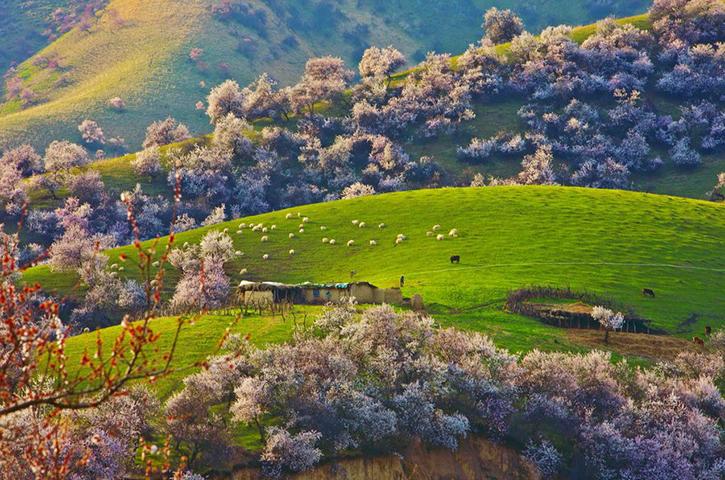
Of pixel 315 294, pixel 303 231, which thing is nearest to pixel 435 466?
pixel 315 294

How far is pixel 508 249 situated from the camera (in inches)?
3273

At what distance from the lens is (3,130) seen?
18112cm

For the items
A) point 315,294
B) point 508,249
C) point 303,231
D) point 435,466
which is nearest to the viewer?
point 435,466

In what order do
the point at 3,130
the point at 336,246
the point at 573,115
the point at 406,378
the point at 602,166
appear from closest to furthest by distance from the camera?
the point at 406,378
the point at 336,246
the point at 602,166
the point at 573,115
the point at 3,130

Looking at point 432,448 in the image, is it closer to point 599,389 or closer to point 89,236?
point 599,389

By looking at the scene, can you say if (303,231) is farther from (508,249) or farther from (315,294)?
(315,294)

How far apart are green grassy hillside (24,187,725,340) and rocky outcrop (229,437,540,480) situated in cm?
1670

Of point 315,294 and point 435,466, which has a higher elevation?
point 315,294

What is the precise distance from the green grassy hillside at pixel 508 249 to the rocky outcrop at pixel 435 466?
1670 cm

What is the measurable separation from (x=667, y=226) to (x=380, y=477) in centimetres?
6023

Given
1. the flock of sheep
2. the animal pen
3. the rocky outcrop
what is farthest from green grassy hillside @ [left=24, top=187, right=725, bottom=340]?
the rocky outcrop

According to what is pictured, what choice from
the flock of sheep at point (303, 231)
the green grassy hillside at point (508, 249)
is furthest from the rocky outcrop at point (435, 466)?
the flock of sheep at point (303, 231)

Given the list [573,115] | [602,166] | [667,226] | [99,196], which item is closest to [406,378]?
[667,226]

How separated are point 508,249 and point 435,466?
1617 inches
